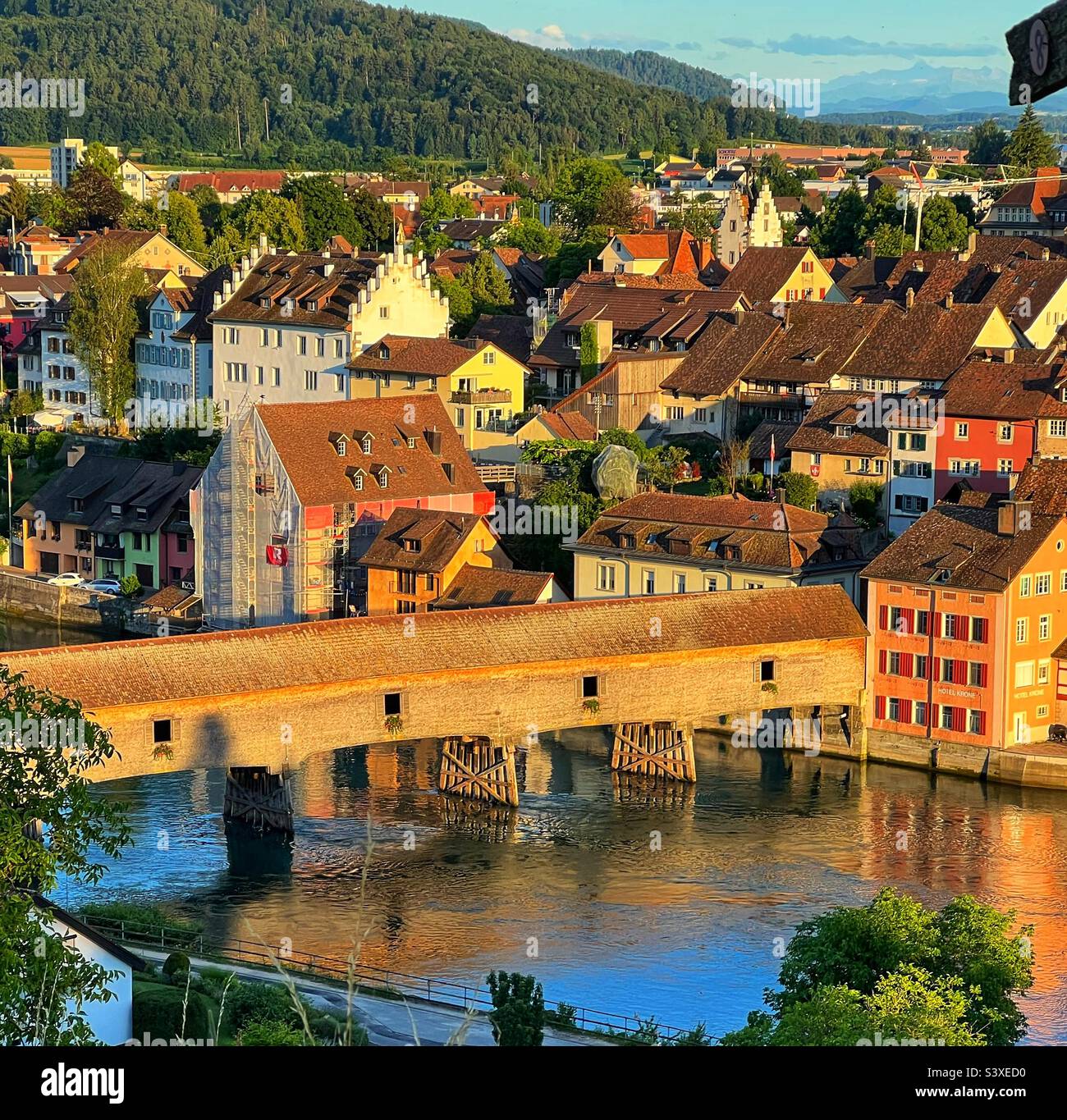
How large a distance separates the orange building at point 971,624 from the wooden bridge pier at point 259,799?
1442cm

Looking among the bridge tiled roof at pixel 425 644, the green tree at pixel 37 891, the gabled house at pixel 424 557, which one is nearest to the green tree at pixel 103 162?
the gabled house at pixel 424 557

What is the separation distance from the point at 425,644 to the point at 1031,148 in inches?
2743

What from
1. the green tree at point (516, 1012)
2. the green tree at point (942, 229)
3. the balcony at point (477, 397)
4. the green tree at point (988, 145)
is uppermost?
the green tree at point (988, 145)

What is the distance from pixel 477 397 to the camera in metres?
66.5

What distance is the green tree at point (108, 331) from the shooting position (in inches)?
3034

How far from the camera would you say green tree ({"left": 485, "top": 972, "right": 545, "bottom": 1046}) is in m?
22.8

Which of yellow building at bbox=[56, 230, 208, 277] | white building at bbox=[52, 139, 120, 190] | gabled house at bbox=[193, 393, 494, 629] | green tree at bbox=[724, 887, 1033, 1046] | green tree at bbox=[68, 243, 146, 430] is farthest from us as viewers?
white building at bbox=[52, 139, 120, 190]

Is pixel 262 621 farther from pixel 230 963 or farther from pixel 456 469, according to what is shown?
pixel 230 963

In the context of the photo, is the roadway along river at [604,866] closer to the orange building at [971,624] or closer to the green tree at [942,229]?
the orange building at [971,624]

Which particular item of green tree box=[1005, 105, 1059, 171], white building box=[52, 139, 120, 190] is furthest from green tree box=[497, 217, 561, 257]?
→ white building box=[52, 139, 120, 190]

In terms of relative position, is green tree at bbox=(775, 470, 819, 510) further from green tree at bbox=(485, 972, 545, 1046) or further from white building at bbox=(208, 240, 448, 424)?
green tree at bbox=(485, 972, 545, 1046)

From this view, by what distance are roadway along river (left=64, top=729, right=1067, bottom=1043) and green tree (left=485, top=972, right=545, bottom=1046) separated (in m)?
4.70

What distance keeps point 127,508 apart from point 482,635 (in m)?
24.2

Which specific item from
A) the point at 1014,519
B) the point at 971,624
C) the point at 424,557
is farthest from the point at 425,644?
the point at 1014,519
